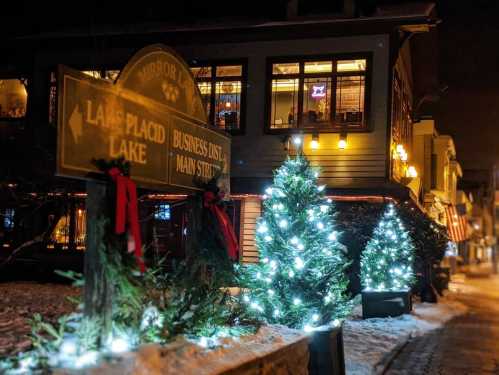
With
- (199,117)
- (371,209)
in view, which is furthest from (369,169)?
(199,117)

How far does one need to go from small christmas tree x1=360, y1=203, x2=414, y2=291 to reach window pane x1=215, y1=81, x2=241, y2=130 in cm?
530

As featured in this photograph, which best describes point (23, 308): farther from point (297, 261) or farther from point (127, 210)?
point (127, 210)

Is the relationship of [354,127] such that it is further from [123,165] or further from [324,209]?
[123,165]

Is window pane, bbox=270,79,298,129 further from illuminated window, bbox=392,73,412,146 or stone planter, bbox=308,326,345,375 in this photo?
stone planter, bbox=308,326,345,375

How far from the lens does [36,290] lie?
13.5 meters

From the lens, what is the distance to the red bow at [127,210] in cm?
513

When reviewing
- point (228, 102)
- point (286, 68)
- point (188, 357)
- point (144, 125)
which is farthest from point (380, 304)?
point (144, 125)

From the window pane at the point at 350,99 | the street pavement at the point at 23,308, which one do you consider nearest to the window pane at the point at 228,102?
the window pane at the point at 350,99

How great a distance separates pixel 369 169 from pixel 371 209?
45.8 inches

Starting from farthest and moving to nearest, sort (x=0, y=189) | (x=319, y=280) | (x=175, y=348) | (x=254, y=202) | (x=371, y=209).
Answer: (x=254, y=202), (x=371, y=209), (x=0, y=189), (x=319, y=280), (x=175, y=348)

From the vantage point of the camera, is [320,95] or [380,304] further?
[320,95]

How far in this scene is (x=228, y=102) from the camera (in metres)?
17.7

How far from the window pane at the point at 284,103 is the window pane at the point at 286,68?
0.82 feet

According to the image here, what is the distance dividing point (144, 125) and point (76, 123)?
3.34ft
